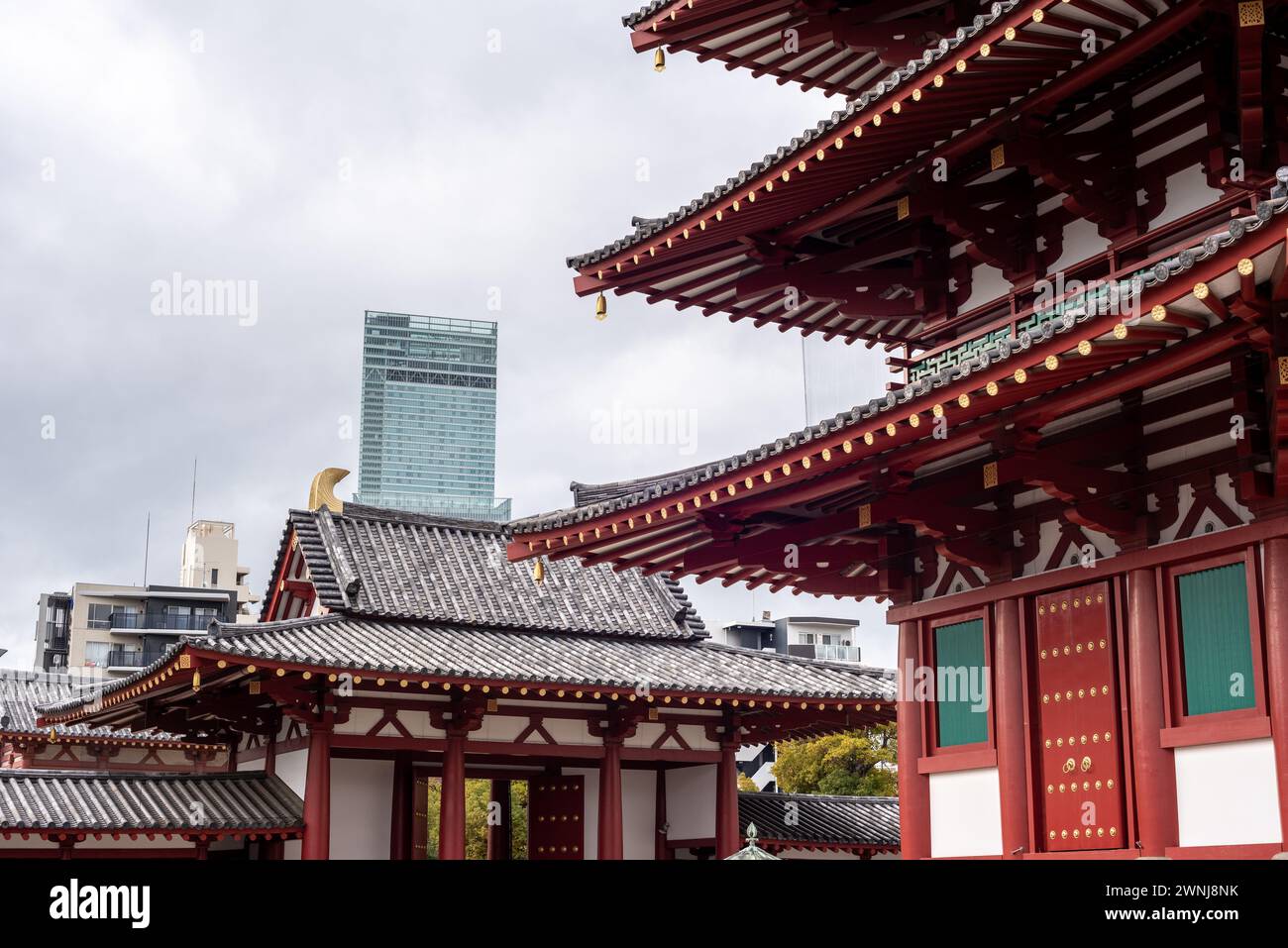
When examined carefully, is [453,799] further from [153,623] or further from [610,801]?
[153,623]

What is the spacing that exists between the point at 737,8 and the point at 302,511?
14559 mm

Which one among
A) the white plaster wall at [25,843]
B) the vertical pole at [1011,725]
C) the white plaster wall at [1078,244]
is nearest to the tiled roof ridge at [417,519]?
the white plaster wall at [25,843]

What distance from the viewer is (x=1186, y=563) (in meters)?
11.0

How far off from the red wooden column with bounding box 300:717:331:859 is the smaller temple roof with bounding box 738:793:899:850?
24.3ft

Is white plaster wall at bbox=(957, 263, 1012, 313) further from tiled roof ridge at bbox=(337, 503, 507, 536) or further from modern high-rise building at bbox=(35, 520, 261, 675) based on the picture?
modern high-rise building at bbox=(35, 520, 261, 675)

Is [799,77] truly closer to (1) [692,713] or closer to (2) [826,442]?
(2) [826,442]

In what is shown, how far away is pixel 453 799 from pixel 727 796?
197 inches

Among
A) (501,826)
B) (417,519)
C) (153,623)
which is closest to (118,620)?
(153,623)

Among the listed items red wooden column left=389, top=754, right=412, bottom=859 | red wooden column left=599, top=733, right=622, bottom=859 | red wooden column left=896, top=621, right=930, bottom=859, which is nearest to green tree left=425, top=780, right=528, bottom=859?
red wooden column left=599, top=733, right=622, bottom=859

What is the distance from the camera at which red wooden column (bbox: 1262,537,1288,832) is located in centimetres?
984

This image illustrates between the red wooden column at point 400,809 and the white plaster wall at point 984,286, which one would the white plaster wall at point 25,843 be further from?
the white plaster wall at point 984,286

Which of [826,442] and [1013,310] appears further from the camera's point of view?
[1013,310]

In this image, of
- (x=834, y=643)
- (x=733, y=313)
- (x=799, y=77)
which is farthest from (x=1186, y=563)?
(x=834, y=643)
